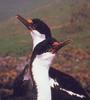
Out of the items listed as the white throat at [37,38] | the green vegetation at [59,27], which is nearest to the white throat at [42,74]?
the white throat at [37,38]

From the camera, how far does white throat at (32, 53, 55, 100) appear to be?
6.29 m

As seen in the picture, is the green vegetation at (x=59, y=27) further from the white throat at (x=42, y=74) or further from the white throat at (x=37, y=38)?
the white throat at (x=42, y=74)

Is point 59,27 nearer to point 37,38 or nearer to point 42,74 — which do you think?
point 37,38

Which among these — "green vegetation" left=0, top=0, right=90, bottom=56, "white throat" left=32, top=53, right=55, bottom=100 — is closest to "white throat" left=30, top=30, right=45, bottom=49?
"white throat" left=32, top=53, right=55, bottom=100

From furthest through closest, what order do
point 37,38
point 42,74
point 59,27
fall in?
1. point 59,27
2. point 37,38
3. point 42,74

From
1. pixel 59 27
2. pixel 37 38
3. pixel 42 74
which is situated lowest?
pixel 59 27

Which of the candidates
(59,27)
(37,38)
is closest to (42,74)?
(37,38)

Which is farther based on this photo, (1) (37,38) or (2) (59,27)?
(2) (59,27)

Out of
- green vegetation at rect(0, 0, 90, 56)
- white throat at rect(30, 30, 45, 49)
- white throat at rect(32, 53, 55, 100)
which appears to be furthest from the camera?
green vegetation at rect(0, 0, 90, 56)

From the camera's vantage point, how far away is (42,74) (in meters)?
6.36

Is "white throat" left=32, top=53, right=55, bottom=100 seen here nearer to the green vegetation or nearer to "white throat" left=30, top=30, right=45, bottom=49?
"white throat" left=30, top=30, right=45, bottom=49

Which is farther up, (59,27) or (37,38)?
(37,38)

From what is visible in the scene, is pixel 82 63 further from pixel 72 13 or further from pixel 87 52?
pixel 72 13

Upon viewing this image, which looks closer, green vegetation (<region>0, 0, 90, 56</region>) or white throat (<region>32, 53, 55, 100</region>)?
white throat (<region>32, 53, 55, 100</region>)
